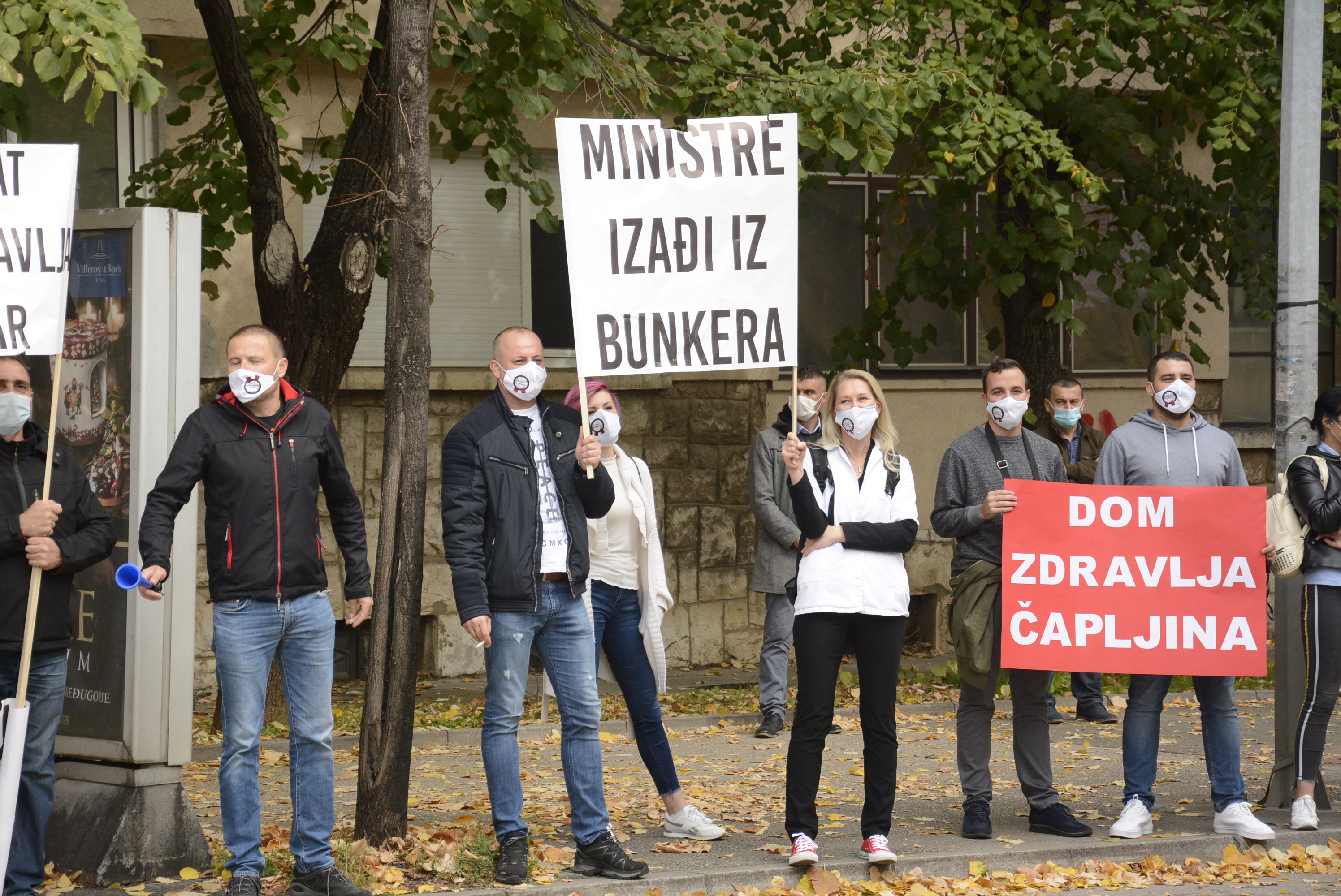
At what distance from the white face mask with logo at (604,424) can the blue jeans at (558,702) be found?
31.6 inches

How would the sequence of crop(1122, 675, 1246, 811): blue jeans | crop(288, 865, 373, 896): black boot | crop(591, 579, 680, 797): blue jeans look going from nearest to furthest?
crop(288, 865, 373, 896): black boot, crop(591, 579, 680, 797): blue jeans, crop(1122, 675, 1246, 811): blue jeans

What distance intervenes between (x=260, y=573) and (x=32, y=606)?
784mm

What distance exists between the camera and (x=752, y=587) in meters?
9.26

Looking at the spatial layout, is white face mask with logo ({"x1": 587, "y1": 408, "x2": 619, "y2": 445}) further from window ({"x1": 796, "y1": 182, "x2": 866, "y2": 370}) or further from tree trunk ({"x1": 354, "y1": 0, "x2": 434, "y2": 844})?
window ({"x1": 796, "y1": 182, "x2": 866, "y2": 370})

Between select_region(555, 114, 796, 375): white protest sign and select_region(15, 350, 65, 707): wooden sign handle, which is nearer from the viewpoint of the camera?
select_region(15, 350, 65, 707): wooden sign handle

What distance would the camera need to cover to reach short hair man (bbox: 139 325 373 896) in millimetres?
5457

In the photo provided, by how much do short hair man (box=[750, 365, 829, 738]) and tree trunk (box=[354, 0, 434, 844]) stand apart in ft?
10.9

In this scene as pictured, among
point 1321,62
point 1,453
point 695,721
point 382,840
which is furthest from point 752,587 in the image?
point 1,453

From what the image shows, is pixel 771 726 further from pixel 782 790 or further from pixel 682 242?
pixel 682 242

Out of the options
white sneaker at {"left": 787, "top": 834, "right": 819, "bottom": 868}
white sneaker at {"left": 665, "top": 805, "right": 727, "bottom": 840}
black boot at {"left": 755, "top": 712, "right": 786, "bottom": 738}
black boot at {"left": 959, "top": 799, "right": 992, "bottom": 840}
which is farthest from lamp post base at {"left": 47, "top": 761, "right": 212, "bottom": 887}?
black boot at {"left": 755, "top": 712, "right": 786, "bottom": 738}

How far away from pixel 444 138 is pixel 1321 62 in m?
6.80

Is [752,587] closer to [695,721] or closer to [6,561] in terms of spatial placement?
[695,721]

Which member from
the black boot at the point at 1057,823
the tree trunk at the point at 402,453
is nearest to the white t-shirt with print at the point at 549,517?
the tree trunk at the point at 402,453

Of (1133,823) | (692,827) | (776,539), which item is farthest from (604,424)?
(776,539)
